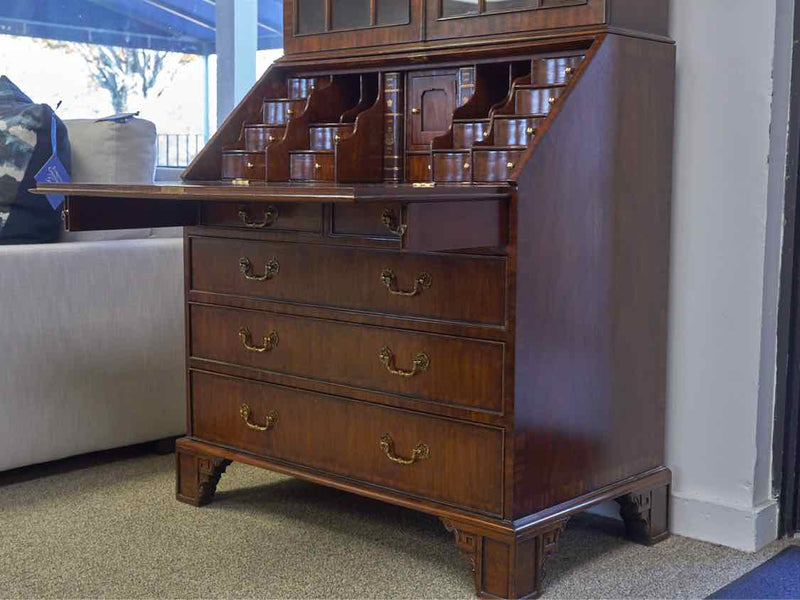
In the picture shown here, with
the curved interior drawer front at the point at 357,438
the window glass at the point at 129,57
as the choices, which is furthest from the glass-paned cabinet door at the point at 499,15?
the window glass at the point at 129,57

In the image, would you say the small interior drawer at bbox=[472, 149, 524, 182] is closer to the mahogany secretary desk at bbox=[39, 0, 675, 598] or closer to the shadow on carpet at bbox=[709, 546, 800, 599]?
the mahogany secretary desk at bbox=[39, 0, 675, 598]

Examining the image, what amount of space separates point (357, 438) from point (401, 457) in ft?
0.40

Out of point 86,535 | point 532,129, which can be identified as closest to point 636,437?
point 532,129

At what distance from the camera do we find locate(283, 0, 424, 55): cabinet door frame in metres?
2.37

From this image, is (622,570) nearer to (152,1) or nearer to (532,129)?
(532,129)

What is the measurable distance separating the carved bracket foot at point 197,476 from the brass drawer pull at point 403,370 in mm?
611

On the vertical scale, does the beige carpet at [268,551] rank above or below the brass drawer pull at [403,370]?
below

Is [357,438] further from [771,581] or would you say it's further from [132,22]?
[132,22]

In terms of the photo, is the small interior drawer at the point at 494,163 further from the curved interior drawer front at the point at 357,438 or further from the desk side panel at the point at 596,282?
the curved interior drawer front at the point at 357,438

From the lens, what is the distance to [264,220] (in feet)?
7.79

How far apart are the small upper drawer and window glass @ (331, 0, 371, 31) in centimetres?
48

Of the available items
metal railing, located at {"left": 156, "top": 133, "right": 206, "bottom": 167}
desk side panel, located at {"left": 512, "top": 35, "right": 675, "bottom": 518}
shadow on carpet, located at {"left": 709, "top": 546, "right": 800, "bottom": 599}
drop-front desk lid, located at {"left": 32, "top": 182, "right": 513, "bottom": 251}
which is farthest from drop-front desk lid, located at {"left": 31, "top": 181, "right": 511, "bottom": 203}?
metal railing, located at {"left": 156, "top": 133, "right": 206, "bottom": 167}

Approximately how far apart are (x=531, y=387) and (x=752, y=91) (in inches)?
31.8

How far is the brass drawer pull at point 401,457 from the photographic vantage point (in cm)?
213
